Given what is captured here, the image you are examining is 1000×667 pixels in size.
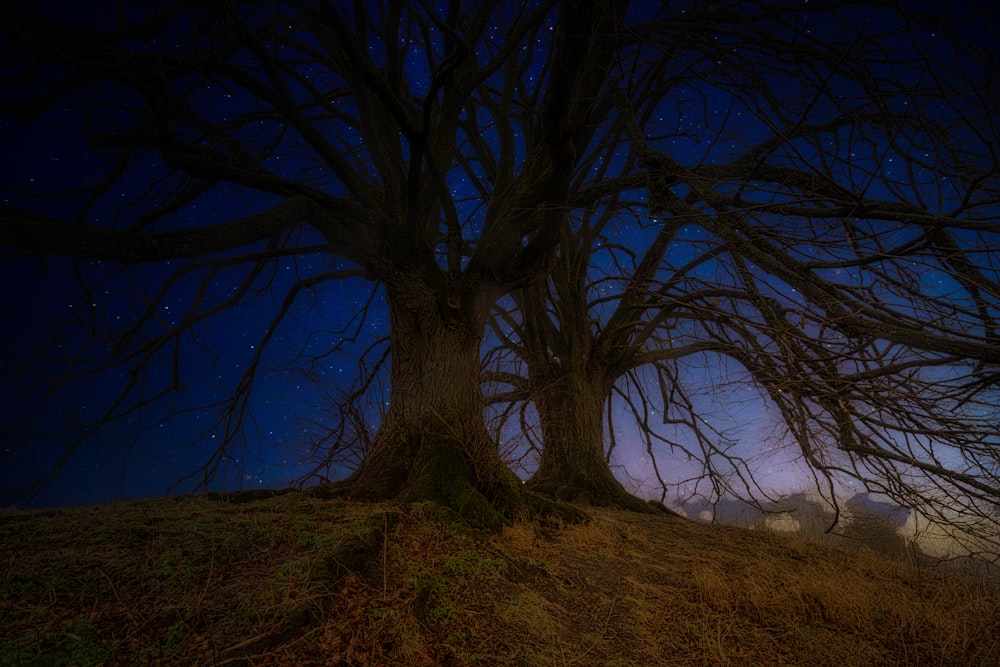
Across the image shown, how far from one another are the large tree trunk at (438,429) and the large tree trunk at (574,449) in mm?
2060

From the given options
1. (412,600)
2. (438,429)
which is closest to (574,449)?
(438,429)

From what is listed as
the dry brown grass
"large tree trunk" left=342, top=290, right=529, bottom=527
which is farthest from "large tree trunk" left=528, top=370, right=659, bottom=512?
the dry brown grass

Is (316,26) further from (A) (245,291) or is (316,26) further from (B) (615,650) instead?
(B) (615,650)

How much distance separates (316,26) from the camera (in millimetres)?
4859

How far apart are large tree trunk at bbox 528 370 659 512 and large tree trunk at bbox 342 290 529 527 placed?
2060 mm

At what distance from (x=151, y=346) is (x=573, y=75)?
17.1 feet

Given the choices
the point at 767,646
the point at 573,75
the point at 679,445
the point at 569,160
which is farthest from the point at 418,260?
the point at 679,445

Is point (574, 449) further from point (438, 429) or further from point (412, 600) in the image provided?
point (412, 600)

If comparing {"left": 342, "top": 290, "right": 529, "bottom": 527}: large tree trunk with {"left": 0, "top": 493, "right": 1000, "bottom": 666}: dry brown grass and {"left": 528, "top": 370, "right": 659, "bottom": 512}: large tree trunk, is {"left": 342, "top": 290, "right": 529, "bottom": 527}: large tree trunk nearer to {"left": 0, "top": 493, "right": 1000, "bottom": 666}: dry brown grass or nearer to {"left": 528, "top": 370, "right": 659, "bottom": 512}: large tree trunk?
{"left": 0, "top": 493, "right": 1000, "bottom": 666}: dry brown grass

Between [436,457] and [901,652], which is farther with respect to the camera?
[436,457]

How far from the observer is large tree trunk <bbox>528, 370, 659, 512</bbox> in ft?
22.0

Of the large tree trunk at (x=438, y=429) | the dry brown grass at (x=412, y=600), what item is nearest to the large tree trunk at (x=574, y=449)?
the large tree trunk at (x=438, y=429)

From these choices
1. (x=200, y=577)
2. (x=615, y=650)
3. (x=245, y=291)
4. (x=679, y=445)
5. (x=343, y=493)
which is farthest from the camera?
(x=679, y=445)

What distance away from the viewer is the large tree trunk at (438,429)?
3.98 m
